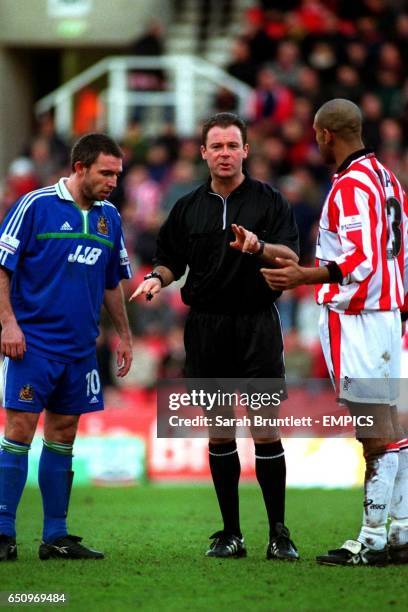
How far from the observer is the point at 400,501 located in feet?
24.8

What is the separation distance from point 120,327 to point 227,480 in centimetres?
118

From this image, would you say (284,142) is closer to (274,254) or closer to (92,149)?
(92,149)

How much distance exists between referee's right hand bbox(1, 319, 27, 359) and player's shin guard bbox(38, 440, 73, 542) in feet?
2.02

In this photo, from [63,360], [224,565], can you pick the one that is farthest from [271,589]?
[63,360]

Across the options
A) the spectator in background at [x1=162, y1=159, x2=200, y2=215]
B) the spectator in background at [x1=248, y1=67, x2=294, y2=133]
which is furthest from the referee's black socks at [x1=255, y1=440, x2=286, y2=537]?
the spectator in background at [x1=248, y1=67, x2=294, y2=133]

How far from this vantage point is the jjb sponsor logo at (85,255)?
7688 mm

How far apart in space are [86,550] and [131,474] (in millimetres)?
6969

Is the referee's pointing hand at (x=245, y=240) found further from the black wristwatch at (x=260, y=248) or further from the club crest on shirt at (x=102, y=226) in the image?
the club crest on shirt at (x=102, y=226)

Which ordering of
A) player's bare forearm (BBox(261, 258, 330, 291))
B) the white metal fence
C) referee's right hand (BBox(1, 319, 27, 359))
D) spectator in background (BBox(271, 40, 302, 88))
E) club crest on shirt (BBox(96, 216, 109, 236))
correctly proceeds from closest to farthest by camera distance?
1. player's bare forearm (BBox(261, 258, 330, 291))
2. referee's right hand (BBox(1, 319, 27, 359))
3. club crest on shirt (BBox(96, 216, 109, 236))
4. spectator in background (BBox(271, 40, 302, 88))
5. the white metal fence

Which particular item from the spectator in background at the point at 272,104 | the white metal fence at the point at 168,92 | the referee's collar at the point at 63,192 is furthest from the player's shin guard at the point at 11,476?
the white metal fence at the point at 168,92

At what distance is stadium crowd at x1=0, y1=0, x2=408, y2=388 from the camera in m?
16.3

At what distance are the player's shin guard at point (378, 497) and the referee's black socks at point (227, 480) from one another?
883 mm

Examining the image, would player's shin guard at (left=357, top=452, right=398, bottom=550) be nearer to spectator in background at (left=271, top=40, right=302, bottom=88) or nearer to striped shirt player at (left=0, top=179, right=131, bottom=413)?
striped shirt player at (left=0, top=179, right=131, bottom=413)

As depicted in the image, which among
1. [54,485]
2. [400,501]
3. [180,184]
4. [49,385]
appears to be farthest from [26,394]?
[180,184]
